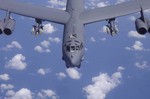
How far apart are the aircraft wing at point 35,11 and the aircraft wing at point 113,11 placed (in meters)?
3.38

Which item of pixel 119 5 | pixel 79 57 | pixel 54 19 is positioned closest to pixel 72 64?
pixel 79 57

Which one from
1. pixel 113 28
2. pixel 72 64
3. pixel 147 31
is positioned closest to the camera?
pixel 72 64

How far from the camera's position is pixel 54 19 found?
242ft

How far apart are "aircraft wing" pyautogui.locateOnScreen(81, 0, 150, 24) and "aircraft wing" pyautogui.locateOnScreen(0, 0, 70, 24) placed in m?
3.38

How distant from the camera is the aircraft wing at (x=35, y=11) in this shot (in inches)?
2901

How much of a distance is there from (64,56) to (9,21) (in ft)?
38.1

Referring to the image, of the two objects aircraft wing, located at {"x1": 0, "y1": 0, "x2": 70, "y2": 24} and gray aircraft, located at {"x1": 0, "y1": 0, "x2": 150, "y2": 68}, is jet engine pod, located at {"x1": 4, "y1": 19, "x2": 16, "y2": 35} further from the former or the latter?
aircraft wing, located at {"x1": 0, "y1": 0, "x2": 70, "y2": 24}

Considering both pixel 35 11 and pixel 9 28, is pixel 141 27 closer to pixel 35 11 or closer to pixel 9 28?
pixel 35 11

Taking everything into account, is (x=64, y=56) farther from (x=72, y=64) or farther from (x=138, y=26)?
(x=138, y=26)

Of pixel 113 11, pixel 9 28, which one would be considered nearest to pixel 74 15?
pixel 113 11

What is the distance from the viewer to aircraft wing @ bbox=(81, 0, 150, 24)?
73438mm

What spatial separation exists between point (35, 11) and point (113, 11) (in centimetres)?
1260

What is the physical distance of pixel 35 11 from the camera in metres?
74.5

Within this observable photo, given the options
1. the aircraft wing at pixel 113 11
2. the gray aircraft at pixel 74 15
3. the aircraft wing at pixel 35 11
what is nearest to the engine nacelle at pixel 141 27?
the gray aircraft at pixel 74 15
